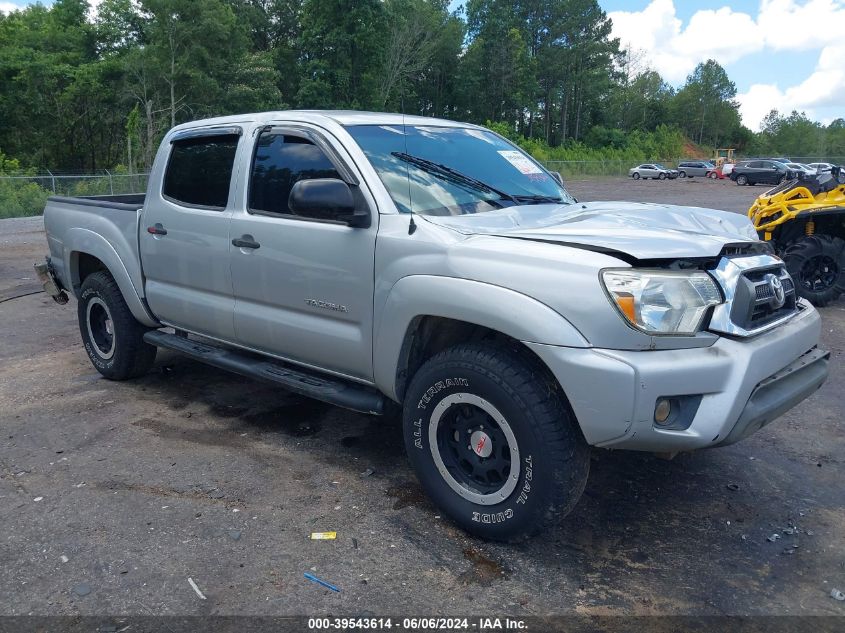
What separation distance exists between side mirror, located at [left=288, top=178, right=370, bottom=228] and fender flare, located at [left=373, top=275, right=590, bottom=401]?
0.47 metres

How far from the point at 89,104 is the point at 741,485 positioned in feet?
137

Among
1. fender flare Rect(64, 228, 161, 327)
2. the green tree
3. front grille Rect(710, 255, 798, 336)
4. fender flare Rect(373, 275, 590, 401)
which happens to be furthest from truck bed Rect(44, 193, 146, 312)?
the green tree

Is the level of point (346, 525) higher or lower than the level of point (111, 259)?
lower

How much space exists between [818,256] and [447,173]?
6.64 metres

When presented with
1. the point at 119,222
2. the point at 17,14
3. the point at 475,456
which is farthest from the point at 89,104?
the point at 475,456

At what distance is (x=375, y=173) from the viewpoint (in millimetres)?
3787

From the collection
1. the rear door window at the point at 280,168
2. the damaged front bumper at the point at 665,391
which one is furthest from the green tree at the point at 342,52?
the damaged front bumper at the point at 665,391

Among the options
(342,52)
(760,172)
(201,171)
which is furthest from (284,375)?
(760,172)

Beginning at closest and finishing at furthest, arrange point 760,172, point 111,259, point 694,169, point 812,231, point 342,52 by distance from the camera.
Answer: point 111,259 < point 812,231 < point 342,52 < point 760,172 < point 694,169

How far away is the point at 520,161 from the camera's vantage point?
4.60 m

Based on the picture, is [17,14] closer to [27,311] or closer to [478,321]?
[27,311]

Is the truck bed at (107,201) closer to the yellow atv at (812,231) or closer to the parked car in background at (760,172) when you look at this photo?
the yellow atv at (812,231)

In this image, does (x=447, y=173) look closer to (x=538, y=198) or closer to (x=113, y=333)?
(x=538, y=198)

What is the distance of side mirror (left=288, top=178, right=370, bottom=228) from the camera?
11.6ft
